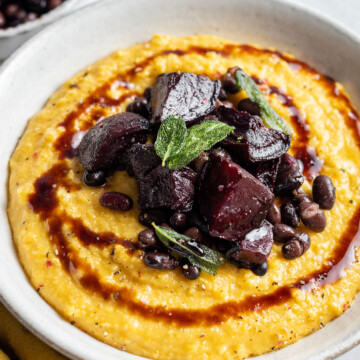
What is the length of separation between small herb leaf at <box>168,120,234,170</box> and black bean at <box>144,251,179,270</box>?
2.51 ft

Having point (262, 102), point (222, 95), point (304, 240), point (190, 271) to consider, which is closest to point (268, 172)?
point (304, 240)

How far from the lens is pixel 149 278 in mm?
4645

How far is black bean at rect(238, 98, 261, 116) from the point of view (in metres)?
5.38

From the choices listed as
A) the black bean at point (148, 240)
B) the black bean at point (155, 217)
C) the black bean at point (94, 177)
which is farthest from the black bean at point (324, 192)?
the black bean at point (94, 177)

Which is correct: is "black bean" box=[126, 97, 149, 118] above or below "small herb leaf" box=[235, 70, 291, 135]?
below

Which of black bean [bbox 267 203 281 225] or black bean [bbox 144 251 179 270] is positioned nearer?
black bean [bbox 144 251 179 270]

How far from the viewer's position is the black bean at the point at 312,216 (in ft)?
15.9

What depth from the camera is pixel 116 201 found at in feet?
15.8

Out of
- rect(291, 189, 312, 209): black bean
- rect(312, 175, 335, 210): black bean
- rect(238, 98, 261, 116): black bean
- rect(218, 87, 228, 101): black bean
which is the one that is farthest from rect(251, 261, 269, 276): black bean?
rect(218, 87, 228, 101): black bean

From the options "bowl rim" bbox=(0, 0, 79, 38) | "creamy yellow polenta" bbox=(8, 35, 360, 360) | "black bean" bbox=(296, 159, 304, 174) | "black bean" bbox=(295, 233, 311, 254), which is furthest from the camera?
"bowl rim" bbox=(0, 0, 79, 38)

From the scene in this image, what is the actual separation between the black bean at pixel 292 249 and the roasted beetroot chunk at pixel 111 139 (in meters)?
1.69

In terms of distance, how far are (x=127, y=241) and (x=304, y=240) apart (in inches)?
63.2

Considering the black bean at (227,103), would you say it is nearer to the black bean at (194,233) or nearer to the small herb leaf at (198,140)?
the small herb leaf at (198,140)

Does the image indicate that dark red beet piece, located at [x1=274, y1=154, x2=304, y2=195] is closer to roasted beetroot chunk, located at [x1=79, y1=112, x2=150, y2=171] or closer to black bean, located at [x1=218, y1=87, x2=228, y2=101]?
black bean, located at [x1=218, y1=87, x2=228, y2=101]
